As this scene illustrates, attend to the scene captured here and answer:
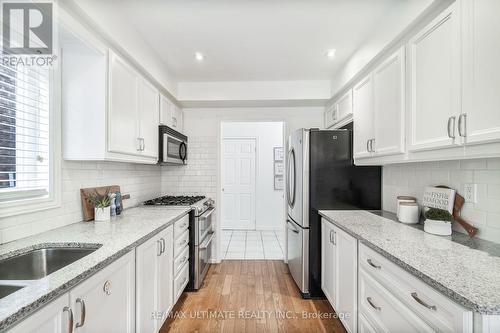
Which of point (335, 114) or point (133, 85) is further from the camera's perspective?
point (335, 114)

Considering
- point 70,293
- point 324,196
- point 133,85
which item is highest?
point 133,85

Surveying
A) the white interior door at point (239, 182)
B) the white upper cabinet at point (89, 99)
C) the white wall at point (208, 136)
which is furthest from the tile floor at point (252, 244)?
the white upper cabinet at point (89, 99)

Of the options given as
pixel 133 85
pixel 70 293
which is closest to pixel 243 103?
pixel 133 85

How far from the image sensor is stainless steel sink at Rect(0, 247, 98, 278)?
115cm

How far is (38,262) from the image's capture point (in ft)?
4.11

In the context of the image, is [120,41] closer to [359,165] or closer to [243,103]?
[243,103]

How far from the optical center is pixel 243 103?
336 centimetres

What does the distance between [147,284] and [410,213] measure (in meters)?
1.96

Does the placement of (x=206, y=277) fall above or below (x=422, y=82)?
below

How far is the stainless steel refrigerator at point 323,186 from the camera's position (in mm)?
2443

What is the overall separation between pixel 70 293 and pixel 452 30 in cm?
213

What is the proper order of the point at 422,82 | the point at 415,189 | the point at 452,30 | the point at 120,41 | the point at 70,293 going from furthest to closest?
the point at 415,189 < the point at 120,41 < the point at 422,82 < the point at 452,30 < the point at 70,293

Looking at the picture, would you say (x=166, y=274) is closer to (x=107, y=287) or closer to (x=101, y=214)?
(x=101, y=214)

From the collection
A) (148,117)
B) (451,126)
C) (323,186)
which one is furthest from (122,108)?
(451,126)
